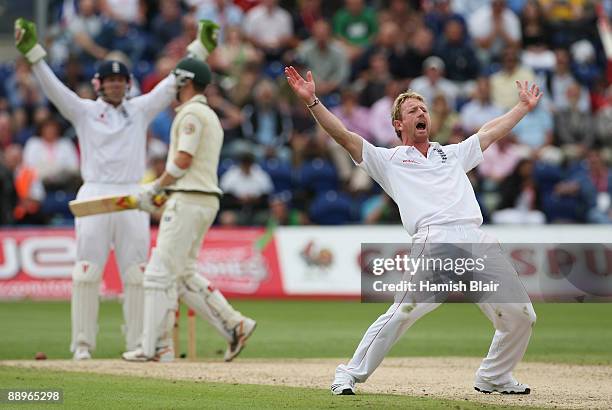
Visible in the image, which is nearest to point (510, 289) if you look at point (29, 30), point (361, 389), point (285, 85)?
point (361, 389)

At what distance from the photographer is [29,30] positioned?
12.1 metres

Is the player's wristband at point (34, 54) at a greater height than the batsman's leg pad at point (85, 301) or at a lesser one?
greater

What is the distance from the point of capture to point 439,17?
2378 centimetres

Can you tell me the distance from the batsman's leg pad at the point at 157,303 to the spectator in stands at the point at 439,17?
13401 mm

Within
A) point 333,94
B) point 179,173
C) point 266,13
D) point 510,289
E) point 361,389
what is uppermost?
point 266,13

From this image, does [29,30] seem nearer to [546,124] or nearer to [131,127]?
[131,127]

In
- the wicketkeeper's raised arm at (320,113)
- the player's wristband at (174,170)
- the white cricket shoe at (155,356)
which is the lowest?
the white cricket shoe at (155,356)

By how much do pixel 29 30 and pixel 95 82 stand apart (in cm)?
82

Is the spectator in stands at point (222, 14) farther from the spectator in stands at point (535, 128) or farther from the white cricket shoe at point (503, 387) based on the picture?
the white cricket shoe at point (503, 387)

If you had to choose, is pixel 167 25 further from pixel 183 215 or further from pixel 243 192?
pixel 183 215

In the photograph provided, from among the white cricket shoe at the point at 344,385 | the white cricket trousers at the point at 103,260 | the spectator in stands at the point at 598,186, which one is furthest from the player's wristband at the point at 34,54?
the spectator in stands at the point at 598,186

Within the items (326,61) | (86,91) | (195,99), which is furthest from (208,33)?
(326,61)

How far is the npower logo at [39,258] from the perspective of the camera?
19656mm

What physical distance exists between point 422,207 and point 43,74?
477 centimetres
